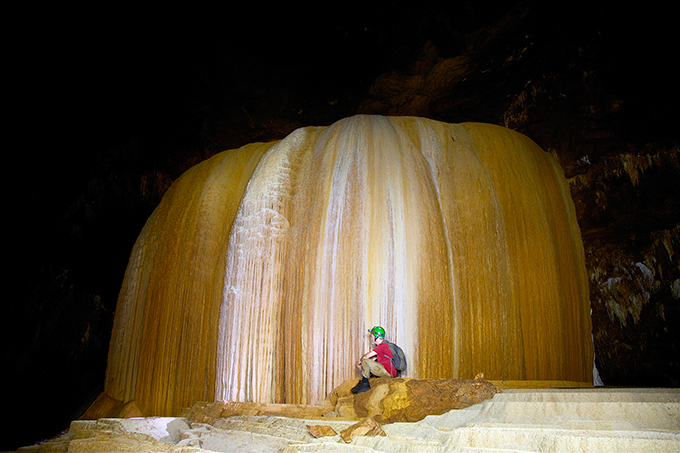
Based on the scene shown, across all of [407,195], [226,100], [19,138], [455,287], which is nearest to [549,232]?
[455,287]

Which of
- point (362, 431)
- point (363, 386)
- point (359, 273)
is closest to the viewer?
point (362, 431)

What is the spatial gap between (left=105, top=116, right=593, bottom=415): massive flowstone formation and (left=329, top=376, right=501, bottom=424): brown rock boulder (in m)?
1.29

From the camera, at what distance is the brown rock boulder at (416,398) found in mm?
2887

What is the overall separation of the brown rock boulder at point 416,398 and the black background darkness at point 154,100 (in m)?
4.23

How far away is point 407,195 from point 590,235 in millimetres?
3094

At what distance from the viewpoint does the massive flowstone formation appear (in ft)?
15.4

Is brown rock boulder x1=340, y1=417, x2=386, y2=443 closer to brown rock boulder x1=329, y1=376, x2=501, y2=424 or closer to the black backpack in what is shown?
brown rock boulder x1=329, y1=376, x2=501, y2=424

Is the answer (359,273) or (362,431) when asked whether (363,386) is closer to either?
(362,431)

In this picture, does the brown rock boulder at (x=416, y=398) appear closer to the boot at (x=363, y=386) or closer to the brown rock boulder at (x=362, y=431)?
the boot at (x=363, y=386)

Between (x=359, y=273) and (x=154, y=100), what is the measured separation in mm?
4288

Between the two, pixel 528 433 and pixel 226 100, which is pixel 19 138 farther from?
pixel 528 433

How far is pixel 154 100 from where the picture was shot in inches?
256

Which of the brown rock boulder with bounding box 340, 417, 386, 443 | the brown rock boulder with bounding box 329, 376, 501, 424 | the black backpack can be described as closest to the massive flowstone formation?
the black backpack

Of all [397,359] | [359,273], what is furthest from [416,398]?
[359,273]
